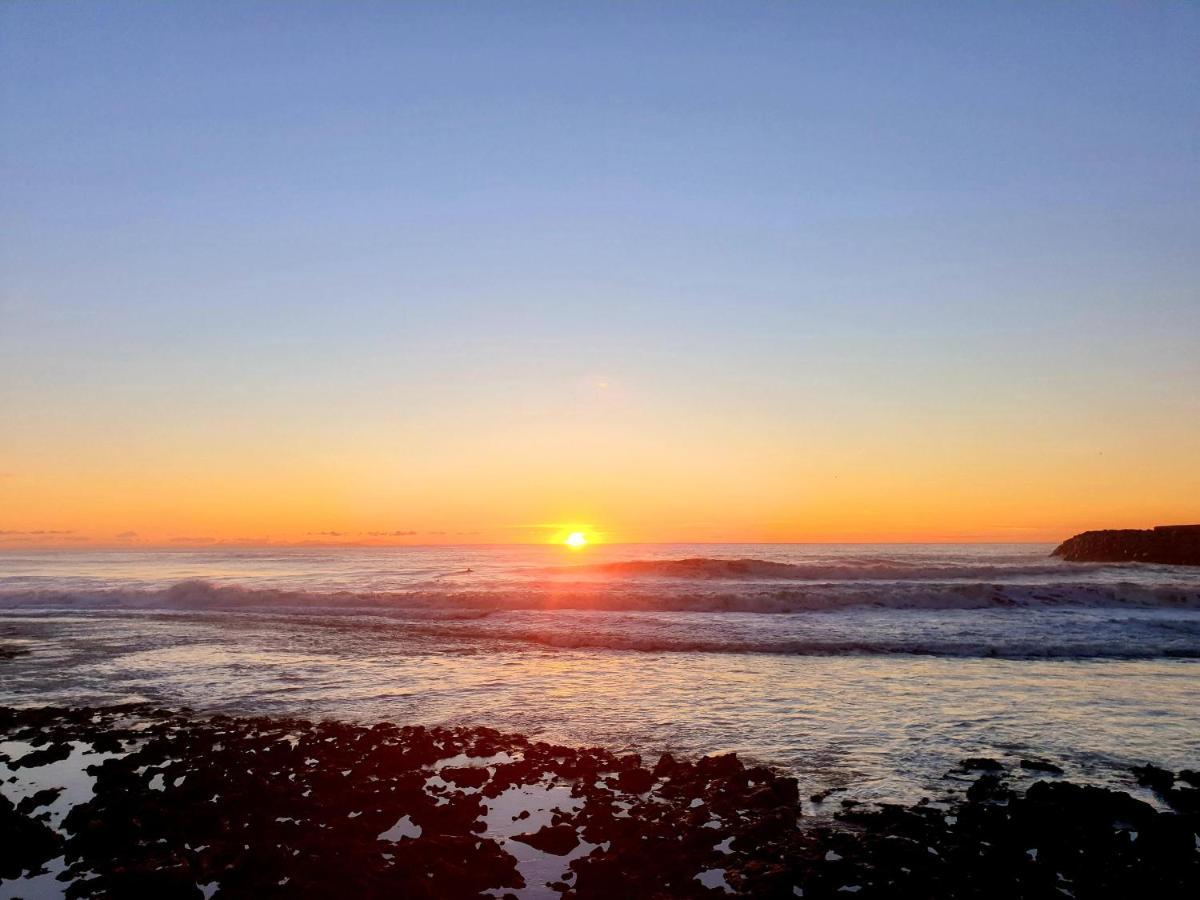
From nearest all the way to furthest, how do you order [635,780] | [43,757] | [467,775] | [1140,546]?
[635,780]
[467,775]
[43,757]
[1140,546]

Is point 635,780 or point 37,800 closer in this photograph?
point 37,800

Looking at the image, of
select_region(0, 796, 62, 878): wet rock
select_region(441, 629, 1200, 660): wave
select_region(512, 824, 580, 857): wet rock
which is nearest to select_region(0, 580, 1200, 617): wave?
select_region(441, 629, 1200, 660): wave

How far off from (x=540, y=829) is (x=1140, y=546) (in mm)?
77267

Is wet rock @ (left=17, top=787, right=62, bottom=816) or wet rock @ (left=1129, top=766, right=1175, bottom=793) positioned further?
wet rock @ (left=1129, top=766, right=1175, bottom=793)

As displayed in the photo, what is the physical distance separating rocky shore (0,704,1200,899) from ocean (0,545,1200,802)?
1.29 m

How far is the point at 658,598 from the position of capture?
133ft

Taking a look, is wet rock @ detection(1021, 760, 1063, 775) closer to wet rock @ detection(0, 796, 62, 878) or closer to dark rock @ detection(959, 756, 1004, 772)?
dark rock @ detection(959, 756, 1004, 772)

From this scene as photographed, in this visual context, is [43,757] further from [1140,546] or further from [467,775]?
[1140,546]

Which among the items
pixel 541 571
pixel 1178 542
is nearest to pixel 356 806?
pixel 541 571

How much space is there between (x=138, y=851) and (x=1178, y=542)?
3053 inches

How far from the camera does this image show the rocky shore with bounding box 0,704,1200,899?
7855 millimetres

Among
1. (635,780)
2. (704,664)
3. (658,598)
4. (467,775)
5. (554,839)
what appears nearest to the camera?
(554,839)

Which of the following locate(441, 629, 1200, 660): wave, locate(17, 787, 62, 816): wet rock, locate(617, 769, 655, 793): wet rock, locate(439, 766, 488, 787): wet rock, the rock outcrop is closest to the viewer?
locate(17, 787, 62, 816): wet rock

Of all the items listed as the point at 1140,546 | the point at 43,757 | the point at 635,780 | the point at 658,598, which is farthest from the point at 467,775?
the point at 1140,546
